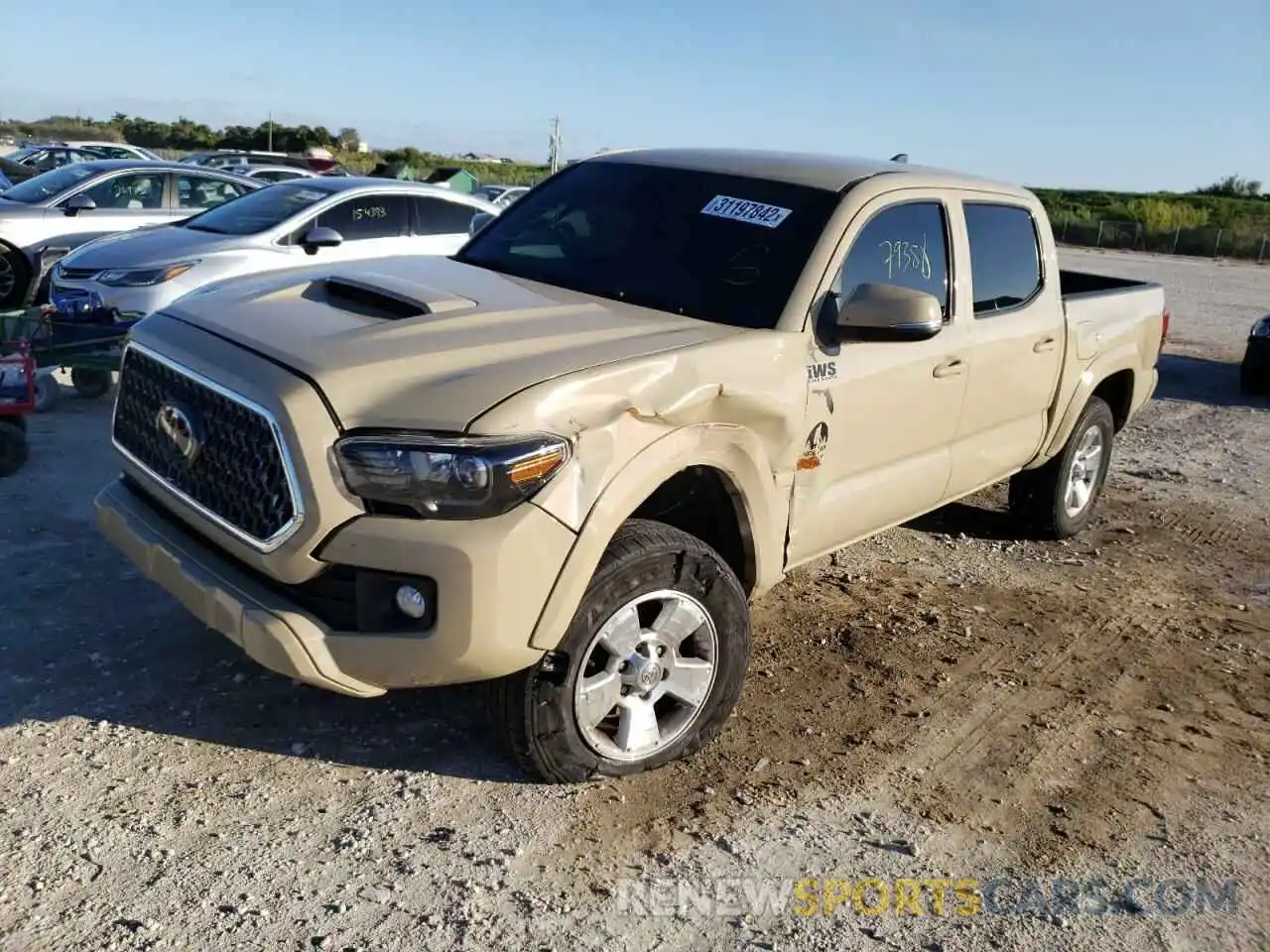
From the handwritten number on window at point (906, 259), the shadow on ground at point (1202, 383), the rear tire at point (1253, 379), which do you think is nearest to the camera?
the handwritten number on window at point (906, 259)

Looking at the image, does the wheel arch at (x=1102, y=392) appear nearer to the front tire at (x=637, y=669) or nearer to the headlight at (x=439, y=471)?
the front tire at (x=637, y=669)

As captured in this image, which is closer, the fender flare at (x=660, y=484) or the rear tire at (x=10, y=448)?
the fender flare at (x=660, y=484)

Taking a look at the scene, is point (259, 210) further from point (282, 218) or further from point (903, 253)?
point (903, 253)

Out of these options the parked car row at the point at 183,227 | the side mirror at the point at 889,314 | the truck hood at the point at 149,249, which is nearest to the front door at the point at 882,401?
the side mirror at the point at 889,314

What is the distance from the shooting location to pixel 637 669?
3.55 metres

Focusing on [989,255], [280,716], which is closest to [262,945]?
[280,716]

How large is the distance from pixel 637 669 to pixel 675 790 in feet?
1.44

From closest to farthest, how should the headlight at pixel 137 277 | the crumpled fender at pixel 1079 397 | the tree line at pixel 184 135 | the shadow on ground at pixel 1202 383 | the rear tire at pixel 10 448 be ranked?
1. the crumpled fender at pixel 1079 397
2. the rear tire at pixel 10 448
3. the headlight at pixel 137 277
4. the shadow on ground at pixel 1202 383
5. the tree line at pixel 184 135

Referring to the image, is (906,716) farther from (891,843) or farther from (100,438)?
(100,438)

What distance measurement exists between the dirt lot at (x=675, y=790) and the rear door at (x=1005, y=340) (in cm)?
77

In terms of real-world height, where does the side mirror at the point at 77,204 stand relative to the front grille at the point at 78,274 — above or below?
above

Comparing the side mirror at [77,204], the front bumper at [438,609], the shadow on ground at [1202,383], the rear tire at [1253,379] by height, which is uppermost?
the side mirror at [77,204]

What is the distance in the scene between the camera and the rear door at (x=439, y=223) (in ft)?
33.2

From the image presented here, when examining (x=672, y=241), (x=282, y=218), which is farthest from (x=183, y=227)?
(x=672, y=241)
